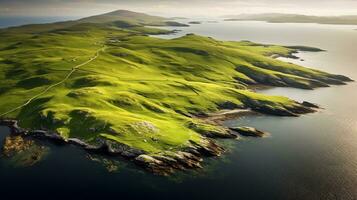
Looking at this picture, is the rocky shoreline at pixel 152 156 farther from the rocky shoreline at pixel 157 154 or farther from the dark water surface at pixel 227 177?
the dark water surface at pixel 227 177

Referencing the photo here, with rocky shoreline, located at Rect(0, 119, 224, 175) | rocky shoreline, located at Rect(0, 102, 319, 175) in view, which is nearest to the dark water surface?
rocky shoreline, located at Rect(0, 119, 224, 175)

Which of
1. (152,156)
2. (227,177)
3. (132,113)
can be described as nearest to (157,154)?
(152,156)

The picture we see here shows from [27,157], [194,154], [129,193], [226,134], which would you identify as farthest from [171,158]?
[27,157]

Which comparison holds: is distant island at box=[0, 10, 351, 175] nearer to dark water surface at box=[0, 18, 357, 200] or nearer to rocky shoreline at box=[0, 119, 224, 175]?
rocky shoreline at box=[0, 119, 224, 175]

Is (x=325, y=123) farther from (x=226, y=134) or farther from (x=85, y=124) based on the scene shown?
(x=85, y=124)

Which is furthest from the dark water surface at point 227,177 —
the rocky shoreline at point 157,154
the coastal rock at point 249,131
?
the coastal rock at point 249,131

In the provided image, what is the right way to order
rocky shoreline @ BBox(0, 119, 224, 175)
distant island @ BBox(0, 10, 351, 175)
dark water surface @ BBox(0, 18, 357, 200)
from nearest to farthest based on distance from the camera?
dark water surface @ BBox(0, 18, 357, 200) → rocky shoreline @ BBox(0, 119, 224, 175) → distant island @ BBox(0, 10, 351, 175)

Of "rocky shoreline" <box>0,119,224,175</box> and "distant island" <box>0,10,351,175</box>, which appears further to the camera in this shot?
"distant island" <box>0,10,351,175</box>

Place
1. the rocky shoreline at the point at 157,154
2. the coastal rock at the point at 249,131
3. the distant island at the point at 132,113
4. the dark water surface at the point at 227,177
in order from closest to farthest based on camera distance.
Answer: the dark water surface at the point at 227,177
the rocky shoreline at the point at 157,154
the distant island at the point at 132,113
the coastal rock at the point at 249,131
